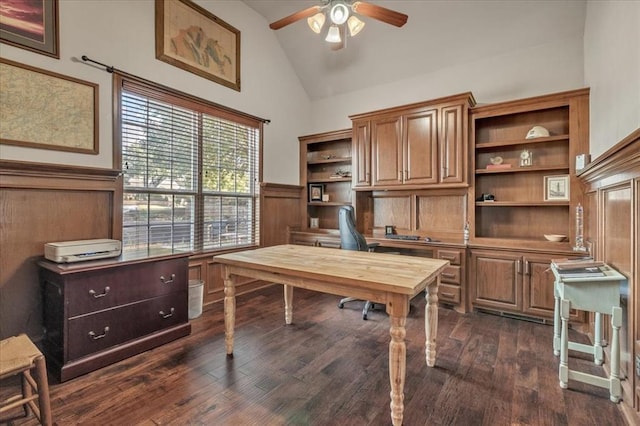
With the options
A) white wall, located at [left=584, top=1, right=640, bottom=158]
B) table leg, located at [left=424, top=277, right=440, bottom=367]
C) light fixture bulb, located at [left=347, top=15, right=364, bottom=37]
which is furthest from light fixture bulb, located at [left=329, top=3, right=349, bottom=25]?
table leg, located at [left=424, top=277, right=440, bottom=367]

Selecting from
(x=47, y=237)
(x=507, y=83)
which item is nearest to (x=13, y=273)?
(x=47, y=237)

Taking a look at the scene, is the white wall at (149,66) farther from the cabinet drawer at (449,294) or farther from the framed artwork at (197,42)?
the cabinet drawer at (449,294)

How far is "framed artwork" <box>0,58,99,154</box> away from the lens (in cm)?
216

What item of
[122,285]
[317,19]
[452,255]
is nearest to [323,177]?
[452,255]

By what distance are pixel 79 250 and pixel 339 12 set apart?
107 inches

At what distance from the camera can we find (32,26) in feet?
7.43

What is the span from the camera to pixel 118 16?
2.73 meters

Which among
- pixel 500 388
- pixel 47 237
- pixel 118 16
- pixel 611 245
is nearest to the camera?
pixel 500 388

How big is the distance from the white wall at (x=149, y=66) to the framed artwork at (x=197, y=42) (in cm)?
8

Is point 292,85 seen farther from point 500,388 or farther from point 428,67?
point 500,388

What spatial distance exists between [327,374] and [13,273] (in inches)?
97.0

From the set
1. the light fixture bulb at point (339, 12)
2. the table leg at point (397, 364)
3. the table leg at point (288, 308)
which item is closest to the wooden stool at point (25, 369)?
the table leg at point (397, 364)

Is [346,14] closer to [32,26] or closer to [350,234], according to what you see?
[350,234]

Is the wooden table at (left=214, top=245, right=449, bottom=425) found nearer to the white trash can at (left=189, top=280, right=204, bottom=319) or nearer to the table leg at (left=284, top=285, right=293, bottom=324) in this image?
the table leg at (left=284, top=285, right=293, bottom=324)
